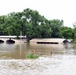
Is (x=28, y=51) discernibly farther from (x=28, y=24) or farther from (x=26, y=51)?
(x=28, y=24)

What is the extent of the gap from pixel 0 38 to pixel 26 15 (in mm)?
15643

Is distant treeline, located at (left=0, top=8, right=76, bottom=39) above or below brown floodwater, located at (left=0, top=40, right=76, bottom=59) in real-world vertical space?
above

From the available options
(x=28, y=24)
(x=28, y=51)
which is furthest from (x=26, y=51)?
(x=28, y=24)

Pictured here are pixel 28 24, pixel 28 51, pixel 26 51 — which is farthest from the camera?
pixel 28 24

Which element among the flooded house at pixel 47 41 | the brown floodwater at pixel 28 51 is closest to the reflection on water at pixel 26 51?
the brown floodwater at pixel 28 51

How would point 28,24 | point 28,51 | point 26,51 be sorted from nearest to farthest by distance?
1. point 26,51
2. point 28,51
3. point 28,24

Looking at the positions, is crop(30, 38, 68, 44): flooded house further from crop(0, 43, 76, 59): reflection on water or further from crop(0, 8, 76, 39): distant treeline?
crop(0, 43, 76, 59): reflection on water

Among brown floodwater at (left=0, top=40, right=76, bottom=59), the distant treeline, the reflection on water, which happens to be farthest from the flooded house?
brown floodwater at (left=0, top=40, right=76, bottom=59)

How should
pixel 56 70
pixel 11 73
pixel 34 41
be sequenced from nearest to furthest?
pixel 11 73 < pixel 56 70 < pixel 34 41

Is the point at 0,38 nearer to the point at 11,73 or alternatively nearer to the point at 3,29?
the point at 3,29

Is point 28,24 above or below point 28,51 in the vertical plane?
above

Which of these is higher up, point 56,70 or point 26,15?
point 26,15

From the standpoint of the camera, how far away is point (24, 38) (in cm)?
10788

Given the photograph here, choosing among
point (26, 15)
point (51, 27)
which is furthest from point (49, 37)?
point (26, 15)
